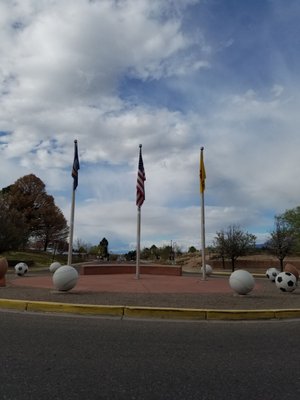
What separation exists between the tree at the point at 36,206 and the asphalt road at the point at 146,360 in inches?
2909

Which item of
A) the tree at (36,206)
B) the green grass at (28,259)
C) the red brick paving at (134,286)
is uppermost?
the tree at (36,206)

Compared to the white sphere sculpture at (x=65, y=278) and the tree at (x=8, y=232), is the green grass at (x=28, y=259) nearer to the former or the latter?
the tree at (x=8, y=232)

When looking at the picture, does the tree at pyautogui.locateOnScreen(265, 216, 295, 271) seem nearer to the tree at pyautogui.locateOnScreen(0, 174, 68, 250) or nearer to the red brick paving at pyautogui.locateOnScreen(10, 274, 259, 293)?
the red brick paving at pyautogui.locateOnScreen(10, 274, 259, 293)

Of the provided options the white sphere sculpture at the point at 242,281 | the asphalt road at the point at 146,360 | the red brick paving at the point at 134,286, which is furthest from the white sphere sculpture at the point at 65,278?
the white sphere sculpture at the point at 242,281

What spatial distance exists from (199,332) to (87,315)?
2.95 metres

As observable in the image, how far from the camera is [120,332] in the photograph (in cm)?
805

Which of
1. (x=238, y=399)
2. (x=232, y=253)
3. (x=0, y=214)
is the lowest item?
(x=238, y=399)

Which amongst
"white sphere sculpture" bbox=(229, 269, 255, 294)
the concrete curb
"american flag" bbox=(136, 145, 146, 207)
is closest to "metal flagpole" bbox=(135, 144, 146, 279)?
"american flag" bbox=(136, 145, 146, 207)

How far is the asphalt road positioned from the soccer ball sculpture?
637 centimetres

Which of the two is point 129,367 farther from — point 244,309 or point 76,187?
point 76,187

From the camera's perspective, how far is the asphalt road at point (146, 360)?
4.74m

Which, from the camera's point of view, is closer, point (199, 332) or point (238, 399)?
point (238, 399)

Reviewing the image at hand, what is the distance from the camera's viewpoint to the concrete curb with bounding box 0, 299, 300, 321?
9984 mm

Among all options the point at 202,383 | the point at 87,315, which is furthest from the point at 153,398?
the point at 87,315
